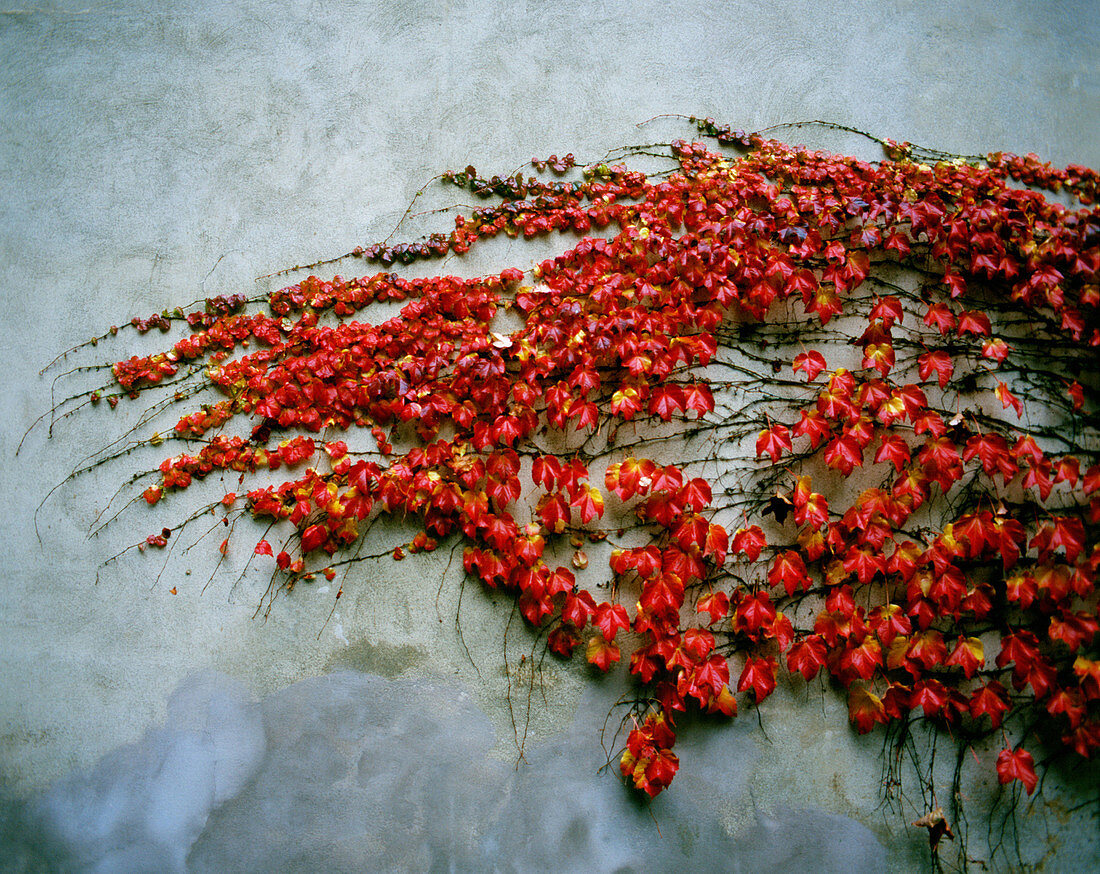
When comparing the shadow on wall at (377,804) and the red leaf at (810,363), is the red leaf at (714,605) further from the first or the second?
the red leaf at (810,363)

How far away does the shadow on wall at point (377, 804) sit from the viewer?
236 cm

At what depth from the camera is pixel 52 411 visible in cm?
275

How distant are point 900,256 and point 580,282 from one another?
5.52 feet

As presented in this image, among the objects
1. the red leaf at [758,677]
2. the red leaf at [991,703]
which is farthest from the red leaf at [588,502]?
the red leaf at [991,703]

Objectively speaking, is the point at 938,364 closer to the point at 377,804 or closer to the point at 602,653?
the point at 602,653

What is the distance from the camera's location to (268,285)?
288 cm

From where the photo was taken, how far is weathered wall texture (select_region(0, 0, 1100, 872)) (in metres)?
2.39

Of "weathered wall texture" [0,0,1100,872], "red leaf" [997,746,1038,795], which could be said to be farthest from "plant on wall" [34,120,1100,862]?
"weathered wall texture" [0,0,1100,872]

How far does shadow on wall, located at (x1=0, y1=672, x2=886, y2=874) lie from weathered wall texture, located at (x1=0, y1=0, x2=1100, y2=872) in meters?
0.01

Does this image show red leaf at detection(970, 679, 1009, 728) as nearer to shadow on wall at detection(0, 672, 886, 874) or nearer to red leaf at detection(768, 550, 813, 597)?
shadow on wall at detection(0, 672, 886, 874)

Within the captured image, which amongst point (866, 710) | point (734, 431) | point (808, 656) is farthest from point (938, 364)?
point (866, 710)

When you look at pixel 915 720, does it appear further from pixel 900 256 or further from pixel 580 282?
pixel 580 282

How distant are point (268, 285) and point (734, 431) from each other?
260 cm

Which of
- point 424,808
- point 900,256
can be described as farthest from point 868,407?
point 424,808
